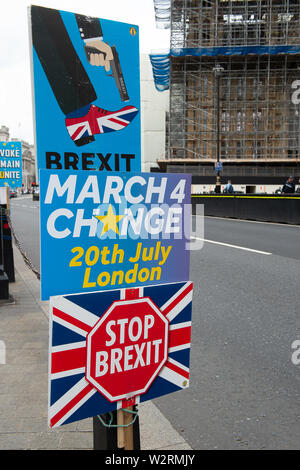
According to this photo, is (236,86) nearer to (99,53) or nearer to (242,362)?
(242,362)

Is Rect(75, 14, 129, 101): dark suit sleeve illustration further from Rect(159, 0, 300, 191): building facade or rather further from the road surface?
Rect(159, 0, 300, 191): building facade

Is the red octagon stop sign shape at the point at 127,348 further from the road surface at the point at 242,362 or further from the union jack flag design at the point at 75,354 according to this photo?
the road surface at the point at 242,362

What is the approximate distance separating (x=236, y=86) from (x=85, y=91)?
52.7m

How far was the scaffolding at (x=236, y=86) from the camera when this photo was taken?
4962cm

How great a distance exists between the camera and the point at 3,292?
6.00 metres

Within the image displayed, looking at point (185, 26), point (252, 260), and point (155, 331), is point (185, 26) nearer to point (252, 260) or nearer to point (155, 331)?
point (252, 260)

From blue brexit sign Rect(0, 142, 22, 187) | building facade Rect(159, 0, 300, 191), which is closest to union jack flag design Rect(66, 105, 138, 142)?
blue brexit sign Rect(0, 142, 22, 187)

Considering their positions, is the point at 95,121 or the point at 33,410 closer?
the point at 95,121

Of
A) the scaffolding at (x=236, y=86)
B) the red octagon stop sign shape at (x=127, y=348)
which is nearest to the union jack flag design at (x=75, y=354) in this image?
the red octagon stop sign shape at (x=127, y=348)

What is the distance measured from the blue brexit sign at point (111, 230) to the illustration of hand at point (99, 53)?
55cm

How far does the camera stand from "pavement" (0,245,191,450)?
2678mm

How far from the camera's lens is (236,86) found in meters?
51.2

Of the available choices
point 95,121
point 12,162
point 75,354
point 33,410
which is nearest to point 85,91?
point 95,121

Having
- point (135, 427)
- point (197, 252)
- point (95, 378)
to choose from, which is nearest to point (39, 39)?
point (95, 378)
